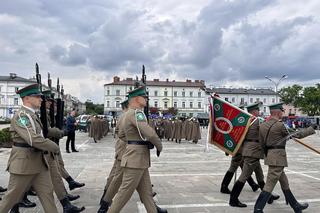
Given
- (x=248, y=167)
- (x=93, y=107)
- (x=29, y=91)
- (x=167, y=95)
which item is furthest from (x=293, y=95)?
(x=93, y=107)

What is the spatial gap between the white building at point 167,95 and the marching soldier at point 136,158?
11120 cm

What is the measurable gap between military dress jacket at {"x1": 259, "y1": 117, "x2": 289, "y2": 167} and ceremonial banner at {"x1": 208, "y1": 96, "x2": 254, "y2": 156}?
0.93 m

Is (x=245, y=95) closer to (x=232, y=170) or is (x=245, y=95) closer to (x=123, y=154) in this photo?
(x=232, y=170)

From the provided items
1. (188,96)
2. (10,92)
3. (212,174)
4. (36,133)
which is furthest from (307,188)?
(188,96)

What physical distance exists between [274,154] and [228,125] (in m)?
1.62

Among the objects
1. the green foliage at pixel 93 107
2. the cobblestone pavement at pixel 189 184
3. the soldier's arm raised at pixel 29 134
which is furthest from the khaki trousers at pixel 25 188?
the green foliage at pixel 93 107

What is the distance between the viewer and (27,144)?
16.3 ft

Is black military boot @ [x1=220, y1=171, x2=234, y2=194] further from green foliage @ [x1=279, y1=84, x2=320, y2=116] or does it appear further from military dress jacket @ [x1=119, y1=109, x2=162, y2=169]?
green foliage @ [x1=279, y1=84, x2=320, y2=116]

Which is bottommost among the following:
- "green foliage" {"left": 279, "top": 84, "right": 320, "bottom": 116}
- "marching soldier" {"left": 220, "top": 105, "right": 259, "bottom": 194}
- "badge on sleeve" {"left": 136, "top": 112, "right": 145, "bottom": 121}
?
"marching soldier" {"left": 220, "top": 105, "right": 259, "bottom": 194}

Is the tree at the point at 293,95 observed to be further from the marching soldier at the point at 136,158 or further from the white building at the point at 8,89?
the marching soldier at the point at 136,158

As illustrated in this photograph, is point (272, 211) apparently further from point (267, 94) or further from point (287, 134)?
point (267, 94)

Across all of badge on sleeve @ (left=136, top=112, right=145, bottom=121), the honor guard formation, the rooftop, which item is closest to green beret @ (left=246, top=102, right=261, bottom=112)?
the honor guard formation

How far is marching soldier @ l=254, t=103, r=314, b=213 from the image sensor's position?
19.9 ft

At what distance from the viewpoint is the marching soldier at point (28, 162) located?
15.8 ft
